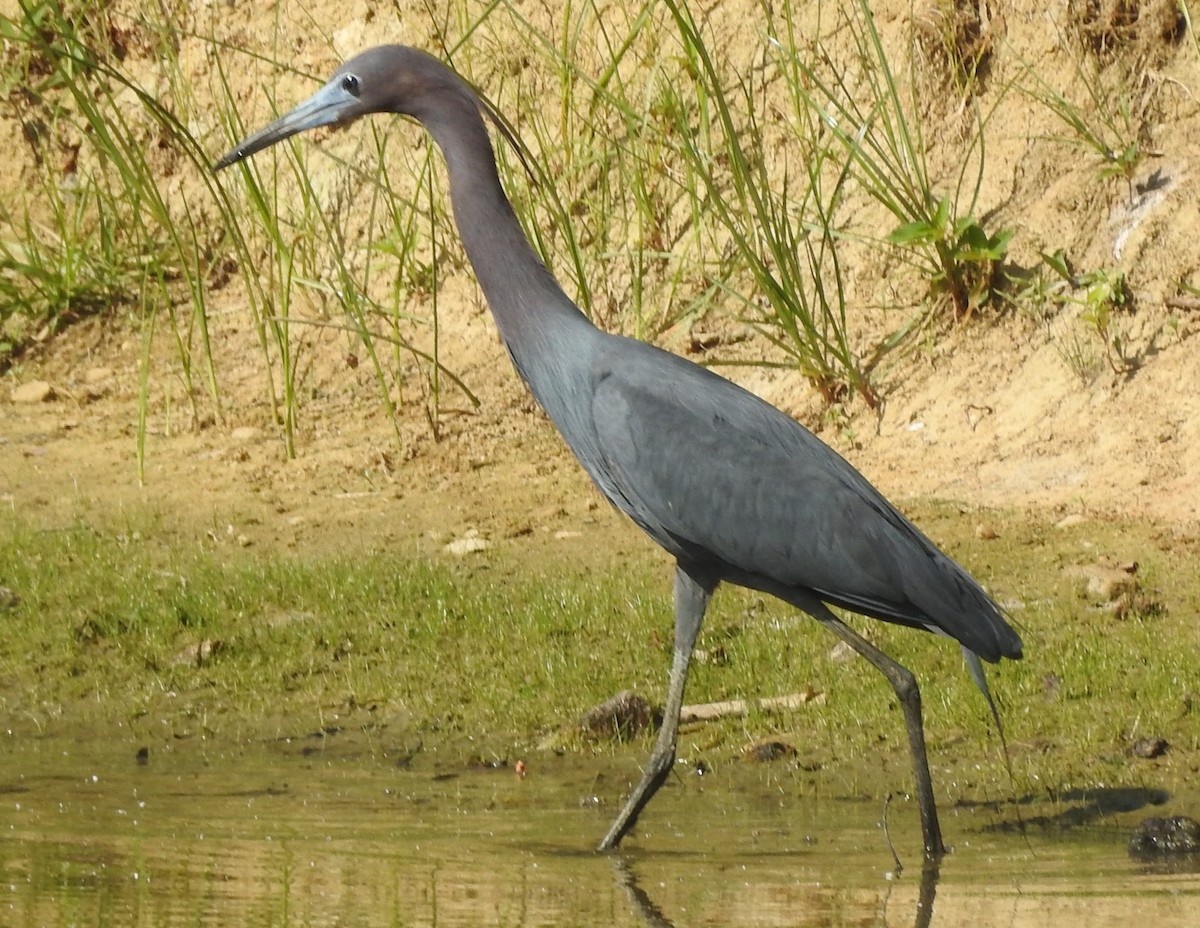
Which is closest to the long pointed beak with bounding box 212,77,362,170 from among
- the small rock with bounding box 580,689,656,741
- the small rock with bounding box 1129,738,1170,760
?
the small rock with bounding box 580,689,656,741

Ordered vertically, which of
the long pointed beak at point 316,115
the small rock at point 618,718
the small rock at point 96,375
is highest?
the small rock at point 96,375

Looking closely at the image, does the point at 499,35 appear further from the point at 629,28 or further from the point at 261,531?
the point at 261,531

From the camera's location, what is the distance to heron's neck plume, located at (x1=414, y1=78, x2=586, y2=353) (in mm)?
5527

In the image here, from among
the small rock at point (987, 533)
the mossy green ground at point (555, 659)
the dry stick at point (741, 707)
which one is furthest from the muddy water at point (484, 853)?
the small rock at point (987, 533)

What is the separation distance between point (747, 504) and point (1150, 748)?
1.29 m

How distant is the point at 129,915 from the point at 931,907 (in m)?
1.70

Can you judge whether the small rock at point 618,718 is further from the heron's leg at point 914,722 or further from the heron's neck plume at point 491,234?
the heron's neck plume at point 491,234

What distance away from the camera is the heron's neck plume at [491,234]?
553 centimetres

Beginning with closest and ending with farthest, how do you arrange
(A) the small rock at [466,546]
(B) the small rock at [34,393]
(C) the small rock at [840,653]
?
(C) the small rock at [840,653] < (A) the small rock at [466,546] < (B) the small rock at [34,393]

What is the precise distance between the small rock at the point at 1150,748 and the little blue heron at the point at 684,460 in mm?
Result: 452

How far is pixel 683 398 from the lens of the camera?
5457mm

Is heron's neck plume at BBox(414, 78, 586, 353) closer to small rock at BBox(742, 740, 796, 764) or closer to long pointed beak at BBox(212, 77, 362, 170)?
long pointed beak at BBox(212, 77, 362, 170)

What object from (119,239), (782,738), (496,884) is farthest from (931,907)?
(119,239)

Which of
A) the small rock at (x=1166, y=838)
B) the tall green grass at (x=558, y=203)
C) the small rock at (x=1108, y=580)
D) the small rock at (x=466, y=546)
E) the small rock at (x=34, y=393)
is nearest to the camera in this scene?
the small rock at (x=1166, y=838)
